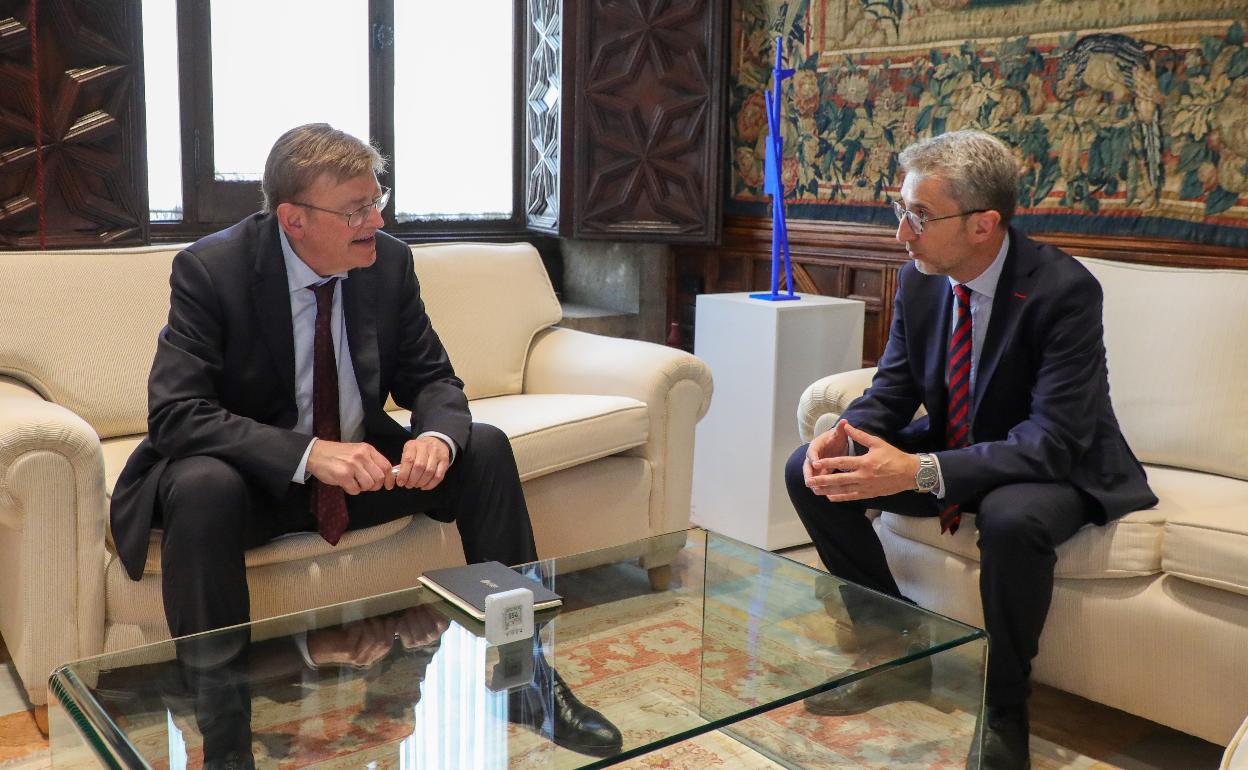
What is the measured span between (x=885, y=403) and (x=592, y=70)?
2222 millimetres

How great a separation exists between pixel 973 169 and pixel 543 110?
2468mm

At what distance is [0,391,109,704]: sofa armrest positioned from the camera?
2.12 meters

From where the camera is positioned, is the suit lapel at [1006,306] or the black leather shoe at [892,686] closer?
the black leather shoe at [892,686]

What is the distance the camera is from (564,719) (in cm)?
160

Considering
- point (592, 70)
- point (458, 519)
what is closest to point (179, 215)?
point (592, 70)

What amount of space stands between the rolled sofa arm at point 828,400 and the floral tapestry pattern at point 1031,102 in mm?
1095

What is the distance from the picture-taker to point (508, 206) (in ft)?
15.9

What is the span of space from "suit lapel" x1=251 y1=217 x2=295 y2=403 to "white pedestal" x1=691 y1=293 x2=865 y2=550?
155 centimetres

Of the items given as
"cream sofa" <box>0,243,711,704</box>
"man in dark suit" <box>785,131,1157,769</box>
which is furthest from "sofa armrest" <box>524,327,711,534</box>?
"man in dark suit" <box>785,131,1157,769</box>

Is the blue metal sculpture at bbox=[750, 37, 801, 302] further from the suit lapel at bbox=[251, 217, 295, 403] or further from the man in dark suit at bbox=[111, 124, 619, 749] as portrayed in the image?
the suit lapel at bbox=[251, 217, 295, 403]

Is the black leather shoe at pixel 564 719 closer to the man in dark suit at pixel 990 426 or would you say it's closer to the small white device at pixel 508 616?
the small white device at pixel 508 616

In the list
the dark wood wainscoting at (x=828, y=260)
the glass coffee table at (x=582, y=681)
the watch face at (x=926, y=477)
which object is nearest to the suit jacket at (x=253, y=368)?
the glass coffee table at (x=582, y=681)

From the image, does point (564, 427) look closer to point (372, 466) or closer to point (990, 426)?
point (372, 466)

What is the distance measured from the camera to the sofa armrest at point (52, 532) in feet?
6.97
